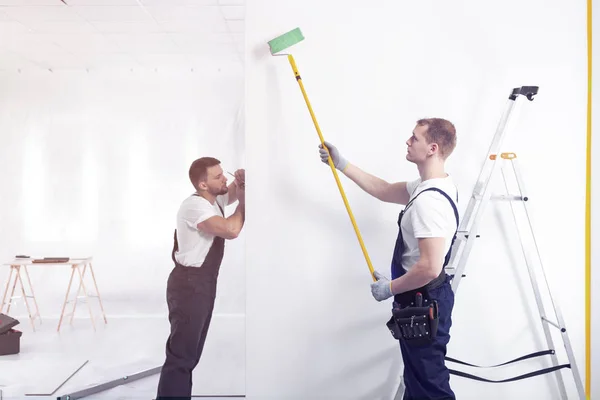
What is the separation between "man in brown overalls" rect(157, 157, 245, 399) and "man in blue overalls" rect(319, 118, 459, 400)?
890mm

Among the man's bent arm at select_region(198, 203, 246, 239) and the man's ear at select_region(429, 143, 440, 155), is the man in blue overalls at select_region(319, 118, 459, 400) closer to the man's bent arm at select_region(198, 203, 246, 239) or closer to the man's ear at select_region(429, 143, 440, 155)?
the man's ear at select_region(429, 143, 440, 155)

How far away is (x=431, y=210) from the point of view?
1685 millimetres

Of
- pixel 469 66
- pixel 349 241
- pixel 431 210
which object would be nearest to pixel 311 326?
pixel 349 241

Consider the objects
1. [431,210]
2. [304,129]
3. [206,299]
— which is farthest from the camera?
[206,299]

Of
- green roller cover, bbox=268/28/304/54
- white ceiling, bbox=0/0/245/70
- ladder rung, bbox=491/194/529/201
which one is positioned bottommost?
ladder rung, bbox=491/194/529/201

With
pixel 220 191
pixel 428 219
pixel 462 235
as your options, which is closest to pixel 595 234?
pixel 462 235

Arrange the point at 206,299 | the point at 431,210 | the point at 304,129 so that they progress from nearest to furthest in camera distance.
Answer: the point at 431,210, the point at 304,129, the point at 206,299

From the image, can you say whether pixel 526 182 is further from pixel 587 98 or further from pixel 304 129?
pixel 304 129

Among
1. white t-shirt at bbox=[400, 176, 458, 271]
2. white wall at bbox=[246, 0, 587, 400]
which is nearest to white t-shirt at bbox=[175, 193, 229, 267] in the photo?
white wall at bbox=[246, 0, 587, 400]

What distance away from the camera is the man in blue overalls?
5.49ft

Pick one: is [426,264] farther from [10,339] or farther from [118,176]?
[10,339]

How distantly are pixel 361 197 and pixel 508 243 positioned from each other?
74 centimetres

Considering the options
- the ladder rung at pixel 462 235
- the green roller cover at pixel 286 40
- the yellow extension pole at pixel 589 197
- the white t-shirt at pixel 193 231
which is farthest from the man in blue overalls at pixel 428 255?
the white t-shirt at pixel 193 231

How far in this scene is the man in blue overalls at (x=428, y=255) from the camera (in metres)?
1.67
